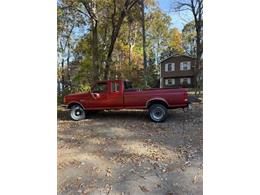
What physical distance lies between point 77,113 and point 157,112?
118 centimetres

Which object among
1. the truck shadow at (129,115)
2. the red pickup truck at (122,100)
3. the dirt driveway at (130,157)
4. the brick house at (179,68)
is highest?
the brick house at (179,68)

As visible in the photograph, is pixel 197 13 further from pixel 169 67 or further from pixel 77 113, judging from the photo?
pixel 77 113

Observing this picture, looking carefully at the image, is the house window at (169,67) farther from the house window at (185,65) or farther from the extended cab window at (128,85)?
the extended cab window at (128,85)

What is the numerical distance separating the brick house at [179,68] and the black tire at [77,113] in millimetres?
1506

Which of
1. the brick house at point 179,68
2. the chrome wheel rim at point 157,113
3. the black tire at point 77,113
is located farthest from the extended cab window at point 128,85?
the brick house at point 179,68

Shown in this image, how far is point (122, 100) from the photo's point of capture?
363 centimetres

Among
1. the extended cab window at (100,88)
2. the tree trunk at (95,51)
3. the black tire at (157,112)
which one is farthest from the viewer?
the black tire at (157,112)

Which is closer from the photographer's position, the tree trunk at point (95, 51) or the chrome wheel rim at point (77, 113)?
the tree trunk at point (95, 51)

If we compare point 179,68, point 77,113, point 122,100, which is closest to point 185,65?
point 179,68

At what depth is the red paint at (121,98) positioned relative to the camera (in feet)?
11.2
